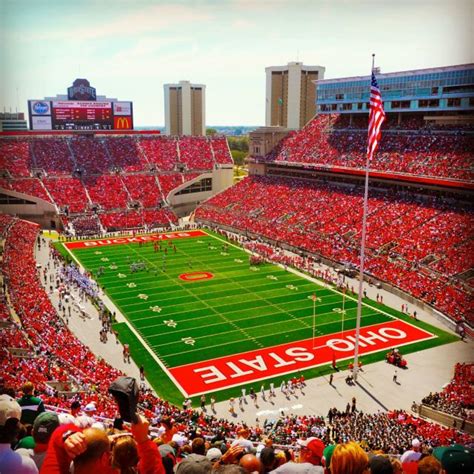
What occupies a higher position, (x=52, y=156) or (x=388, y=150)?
(x=388, y=150)

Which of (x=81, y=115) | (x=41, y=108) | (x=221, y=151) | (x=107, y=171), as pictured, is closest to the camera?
(x=41, y=108)

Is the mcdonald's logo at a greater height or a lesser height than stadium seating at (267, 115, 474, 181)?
greater

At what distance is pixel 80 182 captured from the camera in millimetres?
45312

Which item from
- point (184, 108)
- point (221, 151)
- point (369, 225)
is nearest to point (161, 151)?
point (221, 151)

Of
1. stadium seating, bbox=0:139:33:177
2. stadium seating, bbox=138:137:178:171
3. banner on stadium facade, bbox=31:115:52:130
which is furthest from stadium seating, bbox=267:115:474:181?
stadium seating, bbox=0:139:33:177

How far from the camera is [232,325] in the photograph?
21.5 meters

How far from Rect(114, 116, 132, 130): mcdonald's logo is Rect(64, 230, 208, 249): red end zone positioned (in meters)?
17.3

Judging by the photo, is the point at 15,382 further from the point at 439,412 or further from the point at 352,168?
the point at 352,168

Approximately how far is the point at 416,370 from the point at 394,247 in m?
12.0

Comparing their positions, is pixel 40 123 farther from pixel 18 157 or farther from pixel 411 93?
pixel 411 93

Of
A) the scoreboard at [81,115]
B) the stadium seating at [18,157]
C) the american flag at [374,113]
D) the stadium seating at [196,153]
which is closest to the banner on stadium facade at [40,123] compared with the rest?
the scoreboard at [81,115]

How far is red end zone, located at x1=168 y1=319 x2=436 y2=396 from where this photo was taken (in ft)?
55.7

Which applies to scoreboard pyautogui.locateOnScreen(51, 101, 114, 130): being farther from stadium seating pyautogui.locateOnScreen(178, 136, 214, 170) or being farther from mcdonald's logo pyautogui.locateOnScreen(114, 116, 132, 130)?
stadium seating pyautogui.locateOnScreen(178, 136, 214, 170)

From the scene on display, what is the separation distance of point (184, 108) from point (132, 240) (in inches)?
3188
